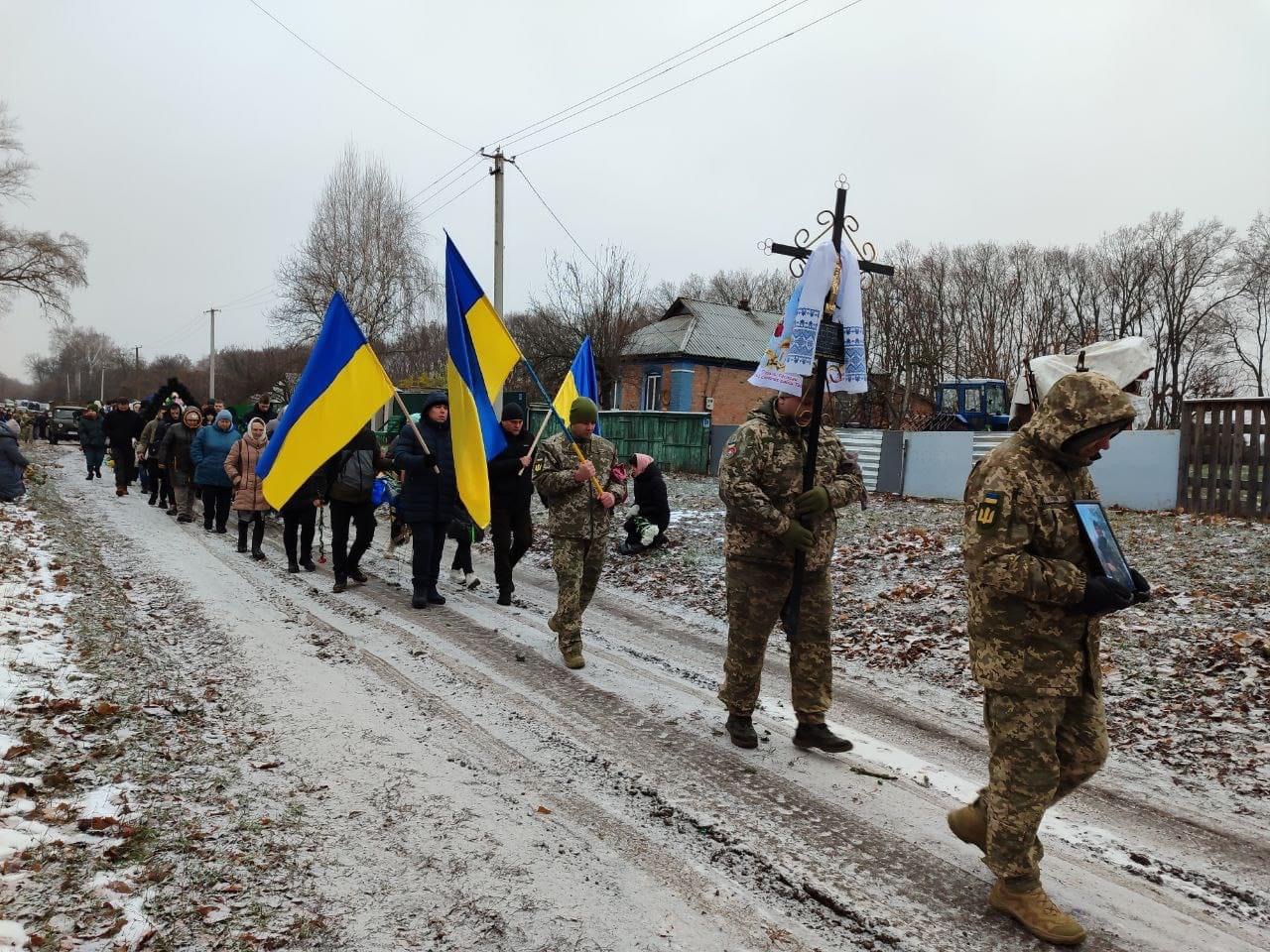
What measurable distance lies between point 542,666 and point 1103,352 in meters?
4.39

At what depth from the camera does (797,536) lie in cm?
445

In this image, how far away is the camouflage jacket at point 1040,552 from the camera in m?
3.01

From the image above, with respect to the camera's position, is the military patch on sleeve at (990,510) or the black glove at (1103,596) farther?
the military patch on sleeve at (990,510)

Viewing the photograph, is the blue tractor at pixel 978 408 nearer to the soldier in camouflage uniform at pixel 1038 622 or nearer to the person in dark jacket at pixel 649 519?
the person in dark jacket at pixel 649 519

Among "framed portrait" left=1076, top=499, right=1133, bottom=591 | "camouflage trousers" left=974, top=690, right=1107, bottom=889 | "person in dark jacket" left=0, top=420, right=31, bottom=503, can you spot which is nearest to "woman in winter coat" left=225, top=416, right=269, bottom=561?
"person in dark jacket" left=0, top=420, right=31, bottom=503

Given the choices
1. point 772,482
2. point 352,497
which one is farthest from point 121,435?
Result: point 772,482

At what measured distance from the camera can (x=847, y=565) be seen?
9.70 meters

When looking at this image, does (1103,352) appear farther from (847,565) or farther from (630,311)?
(630,311)

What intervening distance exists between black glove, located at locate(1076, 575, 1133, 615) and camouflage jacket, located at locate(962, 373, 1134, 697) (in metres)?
0.03

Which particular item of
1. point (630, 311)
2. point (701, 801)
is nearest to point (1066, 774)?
point (701, 801)

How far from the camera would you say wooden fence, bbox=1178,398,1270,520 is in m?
12.5

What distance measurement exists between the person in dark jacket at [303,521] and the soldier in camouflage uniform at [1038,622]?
8715mm

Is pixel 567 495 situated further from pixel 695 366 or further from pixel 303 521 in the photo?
pixel 695 366

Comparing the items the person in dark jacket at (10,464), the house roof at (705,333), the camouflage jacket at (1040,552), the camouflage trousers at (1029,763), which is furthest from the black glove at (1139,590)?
the house roof at (705,333)
